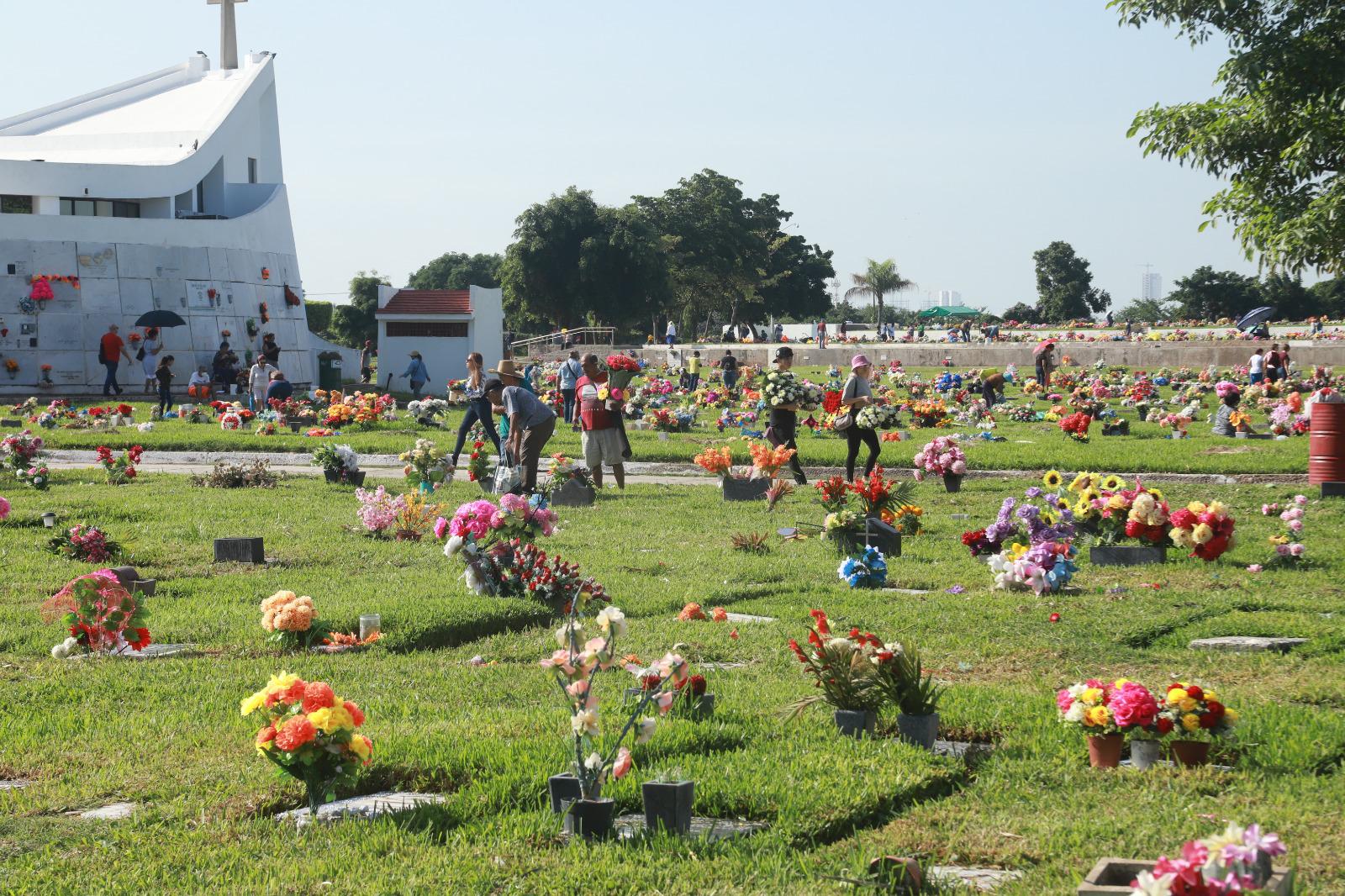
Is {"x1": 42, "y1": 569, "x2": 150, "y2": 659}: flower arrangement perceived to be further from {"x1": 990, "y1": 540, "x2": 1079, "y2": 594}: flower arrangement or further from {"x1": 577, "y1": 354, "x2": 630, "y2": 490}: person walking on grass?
{"x1": 577, "y1": 354, "x2": 630, "y2": 490}: person walking on grass

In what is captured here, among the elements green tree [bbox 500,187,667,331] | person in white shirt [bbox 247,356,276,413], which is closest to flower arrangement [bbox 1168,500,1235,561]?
person in white shirt [bbox 247,356,276,413]

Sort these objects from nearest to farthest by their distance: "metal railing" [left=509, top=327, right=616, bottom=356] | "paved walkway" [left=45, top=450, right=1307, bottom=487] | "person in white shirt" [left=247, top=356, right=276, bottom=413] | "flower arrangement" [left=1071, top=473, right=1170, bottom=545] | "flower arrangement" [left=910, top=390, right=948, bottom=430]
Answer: "flower arrangement" [left=1071, top=473, right=1170, bottom=545] < "paved walkway" [left=45, top=450, right=1307, bottom=487] < "flower arrangement" [left=910, top=390, right=948, bottom=430] < "person in white shirt" [left=247, top=356, right=276, bottom=413] < "metal railing" [left=509, top=327, right=616, bottom=356]

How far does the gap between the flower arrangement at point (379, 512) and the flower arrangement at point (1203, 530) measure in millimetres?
7033

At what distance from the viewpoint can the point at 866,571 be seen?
10.8 meters

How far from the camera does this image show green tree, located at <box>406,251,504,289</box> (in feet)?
397

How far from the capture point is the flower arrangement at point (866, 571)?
426 inches

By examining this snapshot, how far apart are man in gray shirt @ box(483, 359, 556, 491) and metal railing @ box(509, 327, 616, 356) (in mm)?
53062

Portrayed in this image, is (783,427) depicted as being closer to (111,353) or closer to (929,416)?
(929,416)

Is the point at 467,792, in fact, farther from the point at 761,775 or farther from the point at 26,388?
the point at 26,388

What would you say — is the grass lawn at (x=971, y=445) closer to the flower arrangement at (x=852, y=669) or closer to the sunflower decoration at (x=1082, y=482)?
the sunflower decoration at (x=1082, y=482)

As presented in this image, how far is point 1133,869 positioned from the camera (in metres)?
4.23

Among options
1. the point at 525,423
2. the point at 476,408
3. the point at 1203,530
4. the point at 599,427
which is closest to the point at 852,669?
the point at 1203,530

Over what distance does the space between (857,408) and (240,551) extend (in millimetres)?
7335

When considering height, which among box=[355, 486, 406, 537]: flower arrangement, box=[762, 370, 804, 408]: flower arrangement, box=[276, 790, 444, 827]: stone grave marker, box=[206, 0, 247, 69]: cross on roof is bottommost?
box=[276, 790, 444, 827]: stone grave marker
